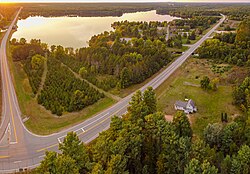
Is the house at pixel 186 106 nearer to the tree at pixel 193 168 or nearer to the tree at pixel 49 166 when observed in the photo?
the tree at pixel 193 168

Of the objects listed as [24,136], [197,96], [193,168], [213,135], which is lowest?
[24,136]

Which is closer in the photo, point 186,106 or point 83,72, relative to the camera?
point 186,106

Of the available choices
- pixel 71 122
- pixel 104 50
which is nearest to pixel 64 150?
pixel 71 122

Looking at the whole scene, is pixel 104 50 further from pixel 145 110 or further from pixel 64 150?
pixel 64 150

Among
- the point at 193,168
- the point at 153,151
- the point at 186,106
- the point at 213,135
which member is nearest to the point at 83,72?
the point at 186,106

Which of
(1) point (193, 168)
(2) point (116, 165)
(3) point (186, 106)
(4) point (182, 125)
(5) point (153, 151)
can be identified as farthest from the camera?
(3) point (186, 106)

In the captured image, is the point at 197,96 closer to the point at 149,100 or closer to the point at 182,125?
the point at 149,100
